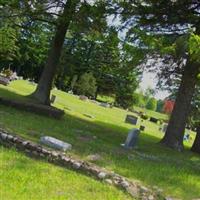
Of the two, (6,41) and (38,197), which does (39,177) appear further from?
(6,41)

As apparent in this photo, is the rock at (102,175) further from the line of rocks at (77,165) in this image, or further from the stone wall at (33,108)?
the stone wall at (33,108)

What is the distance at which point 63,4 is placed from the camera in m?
20.4

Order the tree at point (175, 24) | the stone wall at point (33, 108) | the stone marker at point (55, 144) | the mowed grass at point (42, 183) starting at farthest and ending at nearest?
the tree at point (175, 24) → the stone wall at point (33, 108) → the stone marker at point (55, 144) → the mowed grass at point (42, 183)

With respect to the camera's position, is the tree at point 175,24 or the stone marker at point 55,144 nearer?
the stone marker at point 55,144

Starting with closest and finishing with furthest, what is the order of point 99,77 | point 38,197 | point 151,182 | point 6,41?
point 38,197, point 151,182, point 6,41, point 99,77

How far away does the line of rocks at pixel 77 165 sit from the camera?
899cm

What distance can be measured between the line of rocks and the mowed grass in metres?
0.28

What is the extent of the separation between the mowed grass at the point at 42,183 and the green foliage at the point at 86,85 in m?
54.3

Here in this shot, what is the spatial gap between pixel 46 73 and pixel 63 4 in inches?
125

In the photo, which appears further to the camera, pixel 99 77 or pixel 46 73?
pixel 99 77

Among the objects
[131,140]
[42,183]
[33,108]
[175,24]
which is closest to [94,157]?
[42,183]

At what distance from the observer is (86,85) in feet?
210

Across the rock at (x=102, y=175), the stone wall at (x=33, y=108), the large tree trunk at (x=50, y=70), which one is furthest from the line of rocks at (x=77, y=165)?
the large tree trunk at (x=50, y=70)

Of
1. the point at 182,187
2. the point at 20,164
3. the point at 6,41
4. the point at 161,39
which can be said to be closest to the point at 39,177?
the point at 20,164
